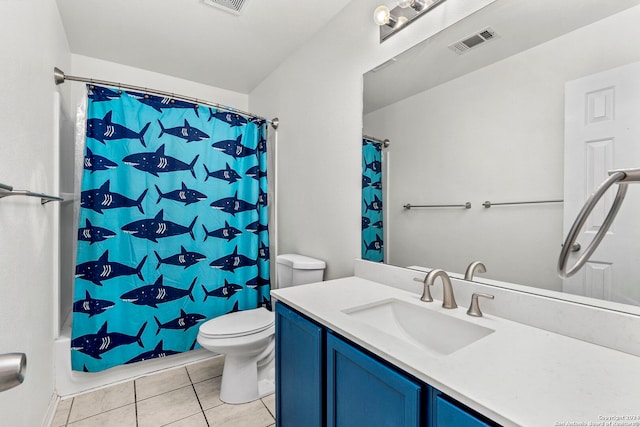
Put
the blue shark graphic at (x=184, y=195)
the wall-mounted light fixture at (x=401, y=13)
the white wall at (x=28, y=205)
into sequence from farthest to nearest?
1. the blue shark graphic at (x=184, y=195)
2. the wall-mounted light fixture at (x=401, y=13)
3. the white wall at (x=28, y=205)

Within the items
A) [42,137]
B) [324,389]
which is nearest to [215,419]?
[324,389]

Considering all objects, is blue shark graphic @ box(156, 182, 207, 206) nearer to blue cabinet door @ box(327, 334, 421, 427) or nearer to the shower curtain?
the shower curtain

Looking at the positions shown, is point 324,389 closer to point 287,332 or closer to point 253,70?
point 287,332

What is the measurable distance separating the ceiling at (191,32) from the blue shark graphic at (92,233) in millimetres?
1277

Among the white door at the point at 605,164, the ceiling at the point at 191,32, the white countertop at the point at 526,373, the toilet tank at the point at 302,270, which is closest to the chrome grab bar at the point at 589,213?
the white door at the point at 605,164

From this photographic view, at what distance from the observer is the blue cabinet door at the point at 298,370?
3.53ft

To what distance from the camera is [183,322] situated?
81.3 inches

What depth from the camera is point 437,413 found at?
676 millimetres

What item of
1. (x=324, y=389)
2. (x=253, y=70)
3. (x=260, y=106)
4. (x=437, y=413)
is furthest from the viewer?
(x=260, y=106)

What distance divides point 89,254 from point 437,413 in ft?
6.57

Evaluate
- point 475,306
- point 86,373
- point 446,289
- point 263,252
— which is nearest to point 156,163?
point 263,252

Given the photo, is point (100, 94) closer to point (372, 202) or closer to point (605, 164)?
point (372, 202)

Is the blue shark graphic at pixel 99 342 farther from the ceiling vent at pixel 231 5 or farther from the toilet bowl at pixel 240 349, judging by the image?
the ceiling vent at pixel 231 5

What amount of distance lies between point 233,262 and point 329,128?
1222 mm
